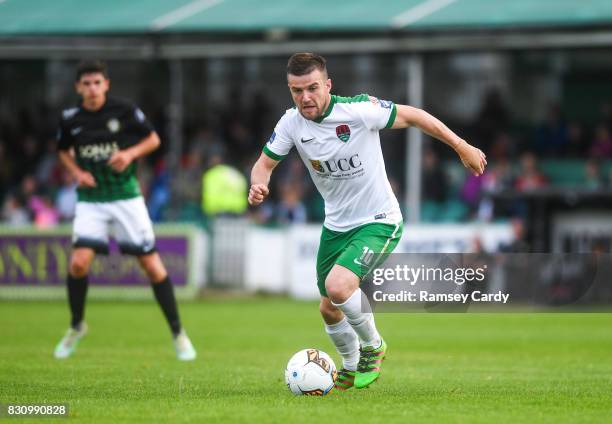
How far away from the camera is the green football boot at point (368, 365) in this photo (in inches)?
316

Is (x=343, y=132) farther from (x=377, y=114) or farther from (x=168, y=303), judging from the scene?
(x=168, y=303)

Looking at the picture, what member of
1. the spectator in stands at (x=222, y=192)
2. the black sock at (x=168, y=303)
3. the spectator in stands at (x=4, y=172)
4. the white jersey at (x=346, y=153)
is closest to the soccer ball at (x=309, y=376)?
the white jersey at (x=346, y=153)

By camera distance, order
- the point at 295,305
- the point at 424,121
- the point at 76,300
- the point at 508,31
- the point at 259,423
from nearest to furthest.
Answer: the point at 259,423, the point at 424,121, the point at 76,300, the point at 295,305, the point at 508,31

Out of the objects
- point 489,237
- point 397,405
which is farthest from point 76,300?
point 489,237

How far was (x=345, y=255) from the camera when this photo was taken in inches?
304

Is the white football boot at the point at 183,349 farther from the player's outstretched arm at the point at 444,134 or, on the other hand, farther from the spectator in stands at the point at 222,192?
the spectator in stands at the point at 222,192

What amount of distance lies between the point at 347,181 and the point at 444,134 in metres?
0.76

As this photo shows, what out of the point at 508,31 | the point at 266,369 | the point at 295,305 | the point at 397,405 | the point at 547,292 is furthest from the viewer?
the point at 508,31

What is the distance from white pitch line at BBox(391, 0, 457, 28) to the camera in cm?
2042

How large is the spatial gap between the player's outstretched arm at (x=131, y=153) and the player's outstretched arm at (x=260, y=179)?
2.84m

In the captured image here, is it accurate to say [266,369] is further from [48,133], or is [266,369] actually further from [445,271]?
[48,133]

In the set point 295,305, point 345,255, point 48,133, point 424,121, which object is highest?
point 424,121

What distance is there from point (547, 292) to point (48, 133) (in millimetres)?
19612

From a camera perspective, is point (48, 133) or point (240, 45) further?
point (48, 133)
